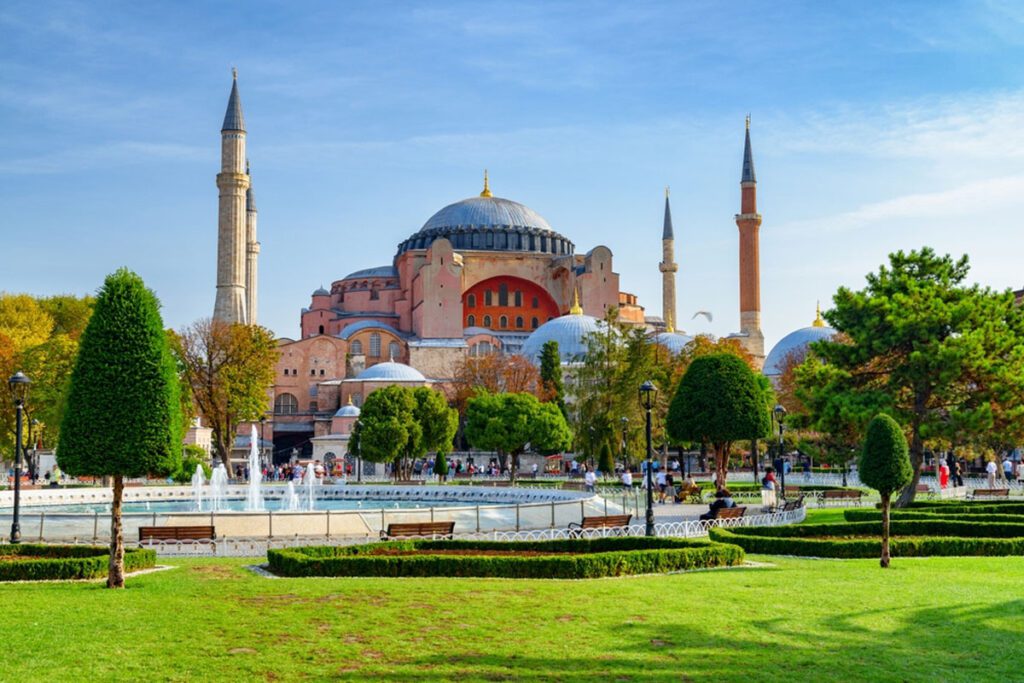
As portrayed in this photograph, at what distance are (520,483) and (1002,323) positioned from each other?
689 inches

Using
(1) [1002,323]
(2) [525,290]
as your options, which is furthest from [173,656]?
(2) [525,290]

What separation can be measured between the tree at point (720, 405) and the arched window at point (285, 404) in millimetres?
37985

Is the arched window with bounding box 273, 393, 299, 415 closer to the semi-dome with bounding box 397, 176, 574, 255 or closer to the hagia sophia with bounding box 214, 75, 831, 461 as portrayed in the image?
the hagia sophia with bounding box 214, 75, 831, 461

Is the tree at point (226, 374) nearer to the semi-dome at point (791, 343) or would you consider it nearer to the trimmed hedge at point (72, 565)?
the trimmed hedge at point (72, 565)

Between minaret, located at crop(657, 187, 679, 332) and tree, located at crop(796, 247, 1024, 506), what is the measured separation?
1939 inches

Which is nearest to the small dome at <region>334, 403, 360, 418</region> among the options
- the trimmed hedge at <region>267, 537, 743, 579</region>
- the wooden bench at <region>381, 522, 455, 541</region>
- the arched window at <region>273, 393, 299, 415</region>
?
the arched window at <region>273, 393, 299, 415</region>

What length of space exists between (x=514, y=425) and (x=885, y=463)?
22734 millimetres

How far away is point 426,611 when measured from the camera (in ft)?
30.3

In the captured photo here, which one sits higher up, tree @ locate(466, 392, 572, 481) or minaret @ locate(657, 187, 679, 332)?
minaret @ locate(657, 187, 679, 332)

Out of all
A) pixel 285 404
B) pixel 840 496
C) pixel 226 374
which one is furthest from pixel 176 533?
pixel 285 404

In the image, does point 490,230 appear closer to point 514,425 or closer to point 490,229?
point 490,229

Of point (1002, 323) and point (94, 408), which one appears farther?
point (1002, 323)

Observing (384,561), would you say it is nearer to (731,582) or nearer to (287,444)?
(731,582)

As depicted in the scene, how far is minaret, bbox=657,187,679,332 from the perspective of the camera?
2849 inches
